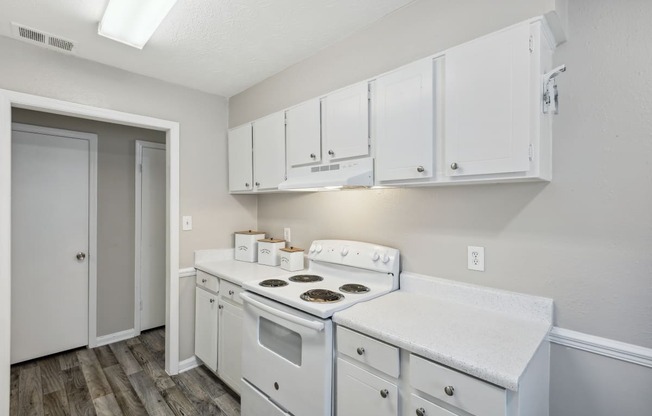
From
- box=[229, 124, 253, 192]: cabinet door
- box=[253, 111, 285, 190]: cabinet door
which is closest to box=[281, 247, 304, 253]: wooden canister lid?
box=[253, 111, 285, 190]: cabinet door

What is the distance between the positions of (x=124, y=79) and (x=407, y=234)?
2433mm

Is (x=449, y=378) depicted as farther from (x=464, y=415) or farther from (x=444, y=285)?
(x=444, y=285)

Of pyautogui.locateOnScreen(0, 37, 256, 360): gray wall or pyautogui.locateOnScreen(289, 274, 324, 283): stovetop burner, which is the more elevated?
pyautogui.locateOnScreen(0, 37, 256, 360): gray wall

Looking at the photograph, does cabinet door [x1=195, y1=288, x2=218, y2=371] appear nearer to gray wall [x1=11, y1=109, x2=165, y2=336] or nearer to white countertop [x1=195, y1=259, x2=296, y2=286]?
white countertop [x1=195, y1=259, x2=296, y2=286]

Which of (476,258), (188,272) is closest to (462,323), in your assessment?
(476,258)

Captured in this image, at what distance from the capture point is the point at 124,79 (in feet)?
7.89

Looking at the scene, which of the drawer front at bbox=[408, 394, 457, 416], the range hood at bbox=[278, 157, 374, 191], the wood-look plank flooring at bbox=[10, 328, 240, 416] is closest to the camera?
the drawer front at bbox=[408, 394, 457, 416]

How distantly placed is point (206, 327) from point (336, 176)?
1724mm

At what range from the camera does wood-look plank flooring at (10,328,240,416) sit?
6.92 ft

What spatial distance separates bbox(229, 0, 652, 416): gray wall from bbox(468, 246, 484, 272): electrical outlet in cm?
3

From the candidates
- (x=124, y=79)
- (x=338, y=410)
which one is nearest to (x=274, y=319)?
(x=338, y=410)

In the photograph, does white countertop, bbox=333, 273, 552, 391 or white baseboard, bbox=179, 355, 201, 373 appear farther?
white baseboard, bbox=179, 355, 201, 373

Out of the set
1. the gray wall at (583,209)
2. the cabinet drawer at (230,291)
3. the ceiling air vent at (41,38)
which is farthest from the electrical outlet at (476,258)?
the ceiling air vent at (41,38)

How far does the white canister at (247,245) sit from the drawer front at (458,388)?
1.85m
